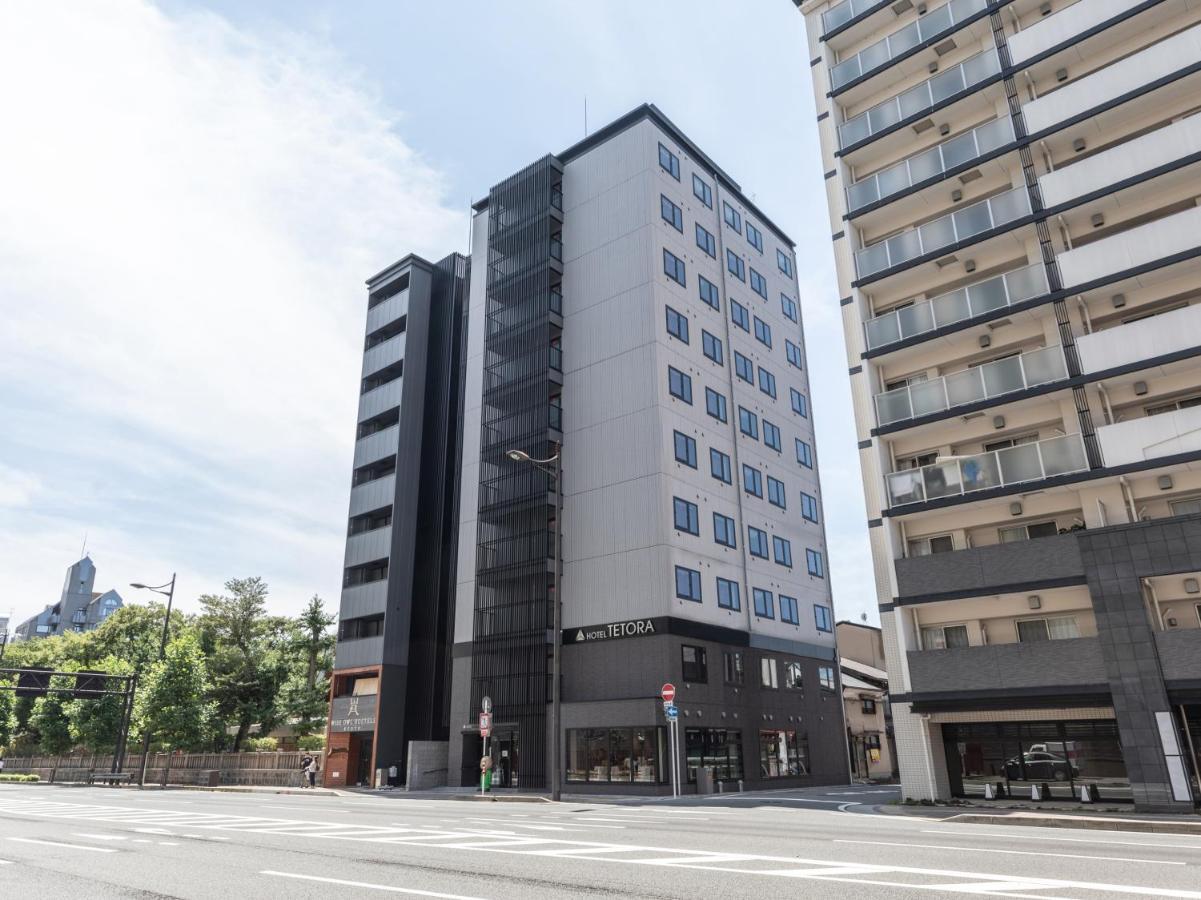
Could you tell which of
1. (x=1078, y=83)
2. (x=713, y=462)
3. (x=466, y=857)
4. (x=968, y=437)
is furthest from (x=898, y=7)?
(x=466, y=857)

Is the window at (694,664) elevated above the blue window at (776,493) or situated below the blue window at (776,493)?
below

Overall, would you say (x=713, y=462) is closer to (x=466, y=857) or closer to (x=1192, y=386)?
(x=1192, y=386)

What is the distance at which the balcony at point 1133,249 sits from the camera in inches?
1040

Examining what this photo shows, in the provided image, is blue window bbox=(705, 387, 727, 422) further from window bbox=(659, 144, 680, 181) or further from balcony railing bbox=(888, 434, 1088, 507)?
balcony railing bbox=(888, 434, 1088, 507)

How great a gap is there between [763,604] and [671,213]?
2274 cm

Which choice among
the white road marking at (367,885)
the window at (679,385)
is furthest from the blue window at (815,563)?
the white road marking at (367,885)

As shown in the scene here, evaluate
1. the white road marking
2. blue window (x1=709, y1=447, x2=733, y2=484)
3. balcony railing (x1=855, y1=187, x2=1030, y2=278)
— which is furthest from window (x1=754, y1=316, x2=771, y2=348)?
the white road marking

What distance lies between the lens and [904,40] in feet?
116

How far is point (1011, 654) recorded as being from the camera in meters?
25.8

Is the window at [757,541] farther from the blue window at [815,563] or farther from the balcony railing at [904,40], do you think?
the balcony railing at [904,40]

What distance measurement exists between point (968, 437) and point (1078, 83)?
45.3 feet

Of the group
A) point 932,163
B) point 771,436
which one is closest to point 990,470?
point 932,163

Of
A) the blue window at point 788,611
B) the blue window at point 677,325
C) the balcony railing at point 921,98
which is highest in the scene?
the balcony railing at point 921,98

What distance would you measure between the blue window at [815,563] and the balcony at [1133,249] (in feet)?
86.0
